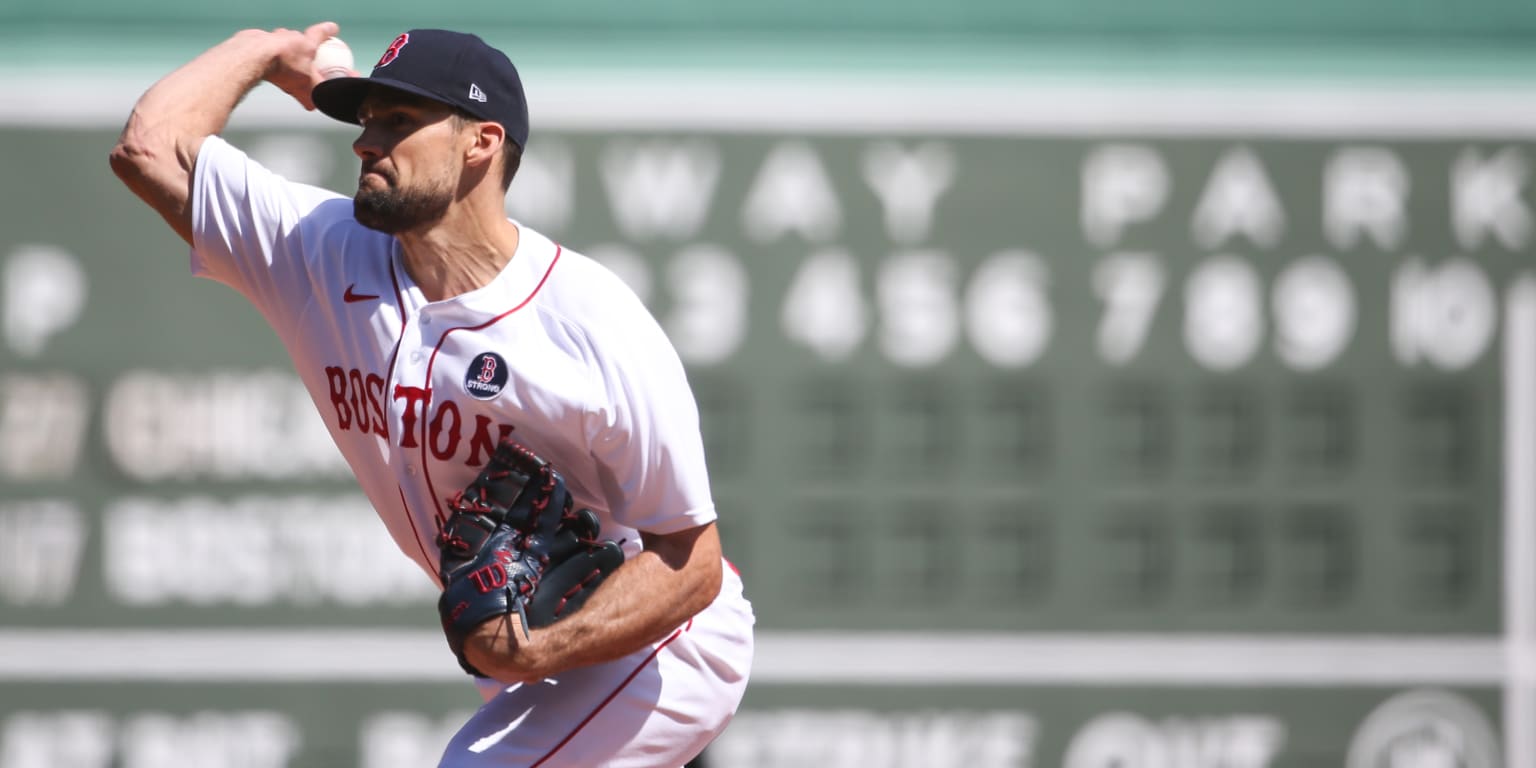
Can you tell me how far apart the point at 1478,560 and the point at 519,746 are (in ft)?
12.1

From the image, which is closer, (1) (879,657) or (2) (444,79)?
(2) (444,79)

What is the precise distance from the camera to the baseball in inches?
114

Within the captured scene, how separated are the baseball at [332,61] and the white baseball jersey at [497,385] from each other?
0.61 ft

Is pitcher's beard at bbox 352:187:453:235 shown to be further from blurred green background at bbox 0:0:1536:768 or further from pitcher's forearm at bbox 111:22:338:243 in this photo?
blurred green background at bbox 0:0:1536:768

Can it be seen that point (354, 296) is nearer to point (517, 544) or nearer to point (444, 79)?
point (444, 79)

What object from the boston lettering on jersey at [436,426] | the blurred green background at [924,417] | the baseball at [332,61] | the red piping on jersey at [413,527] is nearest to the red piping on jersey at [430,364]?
the boston lettering on jersey at [436,426]

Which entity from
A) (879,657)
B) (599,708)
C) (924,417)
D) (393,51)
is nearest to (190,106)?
(393,51)

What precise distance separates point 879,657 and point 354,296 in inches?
117

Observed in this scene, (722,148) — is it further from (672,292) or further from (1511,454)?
(1511,454)

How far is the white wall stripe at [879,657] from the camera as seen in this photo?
539cm

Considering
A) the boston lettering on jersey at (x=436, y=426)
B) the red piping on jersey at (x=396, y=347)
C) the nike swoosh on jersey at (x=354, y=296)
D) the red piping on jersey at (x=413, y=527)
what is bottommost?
the red piping on jersey at (x=413, y=527)

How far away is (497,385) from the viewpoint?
2.66 meters

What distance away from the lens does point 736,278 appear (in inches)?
215

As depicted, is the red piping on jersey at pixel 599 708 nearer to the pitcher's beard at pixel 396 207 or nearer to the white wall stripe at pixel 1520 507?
the pitcher's beard at pixel 396 207
